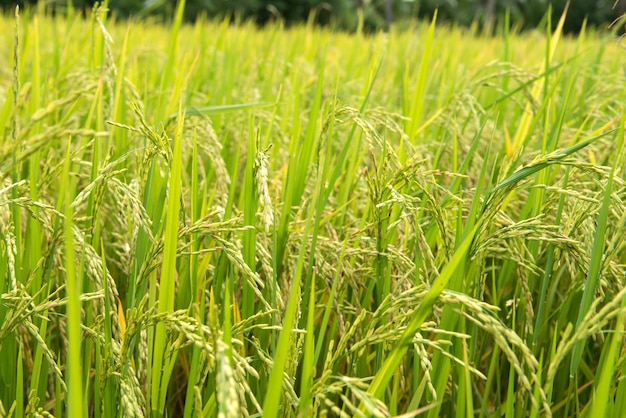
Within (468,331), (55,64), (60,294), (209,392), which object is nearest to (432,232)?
(468,331)

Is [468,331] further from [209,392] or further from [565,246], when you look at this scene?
[209,392]

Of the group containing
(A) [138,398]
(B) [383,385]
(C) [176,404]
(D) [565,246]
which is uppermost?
(D) [565,246]

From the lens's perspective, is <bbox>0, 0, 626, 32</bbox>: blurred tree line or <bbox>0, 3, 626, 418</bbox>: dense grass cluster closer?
<bbox>0, 3, 626, 418</bbox>: dense grass cluster

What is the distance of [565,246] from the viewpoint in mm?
798

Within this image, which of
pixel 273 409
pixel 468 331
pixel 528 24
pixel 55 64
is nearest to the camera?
pixel 273 409

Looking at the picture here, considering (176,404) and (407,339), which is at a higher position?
(407,339)

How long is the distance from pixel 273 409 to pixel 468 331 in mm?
448

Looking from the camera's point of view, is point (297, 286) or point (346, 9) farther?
point (346, 9)

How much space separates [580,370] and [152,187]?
2.60ft

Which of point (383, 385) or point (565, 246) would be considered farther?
point (565, 246)

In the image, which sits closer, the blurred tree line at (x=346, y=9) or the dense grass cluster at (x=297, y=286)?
the dense grass cluster at (x=297, y=286)

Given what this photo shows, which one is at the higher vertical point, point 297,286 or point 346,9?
point 346,9

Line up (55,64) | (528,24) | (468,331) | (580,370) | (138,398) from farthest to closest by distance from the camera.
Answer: (528,24) < (55,64) < (580,370) < (468,331) < (138,398)

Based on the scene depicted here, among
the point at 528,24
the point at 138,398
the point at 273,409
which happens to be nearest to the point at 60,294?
the point at 138,398
